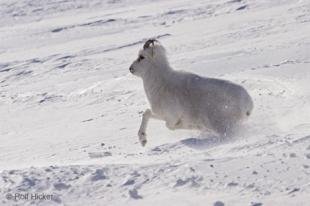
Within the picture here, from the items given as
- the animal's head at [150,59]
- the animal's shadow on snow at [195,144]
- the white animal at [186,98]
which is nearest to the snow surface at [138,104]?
the animal's shadow on snow at [195,144]

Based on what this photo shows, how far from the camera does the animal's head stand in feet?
29.4

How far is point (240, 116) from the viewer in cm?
837

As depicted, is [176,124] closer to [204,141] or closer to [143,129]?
[143,129]

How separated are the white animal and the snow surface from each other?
0.18 metres

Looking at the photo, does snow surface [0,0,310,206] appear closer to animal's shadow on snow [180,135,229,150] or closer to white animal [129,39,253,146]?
animal's shadow on snow [180,135,229,150]

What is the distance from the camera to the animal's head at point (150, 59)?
8953mm

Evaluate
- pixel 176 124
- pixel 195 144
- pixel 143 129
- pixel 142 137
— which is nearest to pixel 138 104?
pixel 176 124

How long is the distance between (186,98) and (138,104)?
2058 millimetres

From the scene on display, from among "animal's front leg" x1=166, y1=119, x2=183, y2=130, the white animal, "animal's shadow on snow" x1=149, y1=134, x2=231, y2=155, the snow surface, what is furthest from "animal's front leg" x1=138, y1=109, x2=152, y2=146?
"animal's shadow on snow" x1=149, y1=134, x2=231, y2=155

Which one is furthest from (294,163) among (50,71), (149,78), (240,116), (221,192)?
(50,71)

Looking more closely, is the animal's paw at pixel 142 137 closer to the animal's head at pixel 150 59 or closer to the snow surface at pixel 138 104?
the snow surface at pixel 138 104

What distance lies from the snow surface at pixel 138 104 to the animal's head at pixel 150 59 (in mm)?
737

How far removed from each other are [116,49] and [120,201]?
11.1 m

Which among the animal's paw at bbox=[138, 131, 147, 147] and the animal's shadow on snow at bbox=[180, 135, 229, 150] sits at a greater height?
the animal's shadow on snow at bbox=[180, 135, 229, 150]
